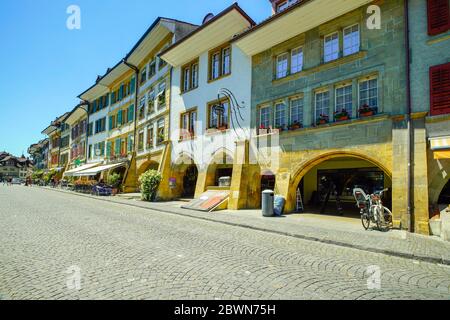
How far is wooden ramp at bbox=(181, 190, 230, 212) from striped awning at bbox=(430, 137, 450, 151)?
9.31 meters

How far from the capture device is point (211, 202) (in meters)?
15.0

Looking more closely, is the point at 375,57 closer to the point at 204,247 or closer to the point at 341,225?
the point at 341,225

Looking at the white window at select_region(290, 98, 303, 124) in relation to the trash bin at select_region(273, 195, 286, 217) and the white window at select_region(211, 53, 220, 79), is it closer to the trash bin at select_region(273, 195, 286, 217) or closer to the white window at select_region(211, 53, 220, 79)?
the trash bin at select_region(273, 195, 286, 217)

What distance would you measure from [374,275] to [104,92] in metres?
36.5

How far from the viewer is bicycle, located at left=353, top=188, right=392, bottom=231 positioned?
30.4 ft

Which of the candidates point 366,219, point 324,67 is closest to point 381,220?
point 366,219

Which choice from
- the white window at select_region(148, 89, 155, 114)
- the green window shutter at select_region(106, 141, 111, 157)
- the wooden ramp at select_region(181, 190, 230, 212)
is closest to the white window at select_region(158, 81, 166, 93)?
the white window at select_region(148, 89, 155, 114)

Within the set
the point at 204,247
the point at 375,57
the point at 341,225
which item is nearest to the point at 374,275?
the point at 204,247

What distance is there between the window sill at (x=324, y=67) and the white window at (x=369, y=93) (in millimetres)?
1066

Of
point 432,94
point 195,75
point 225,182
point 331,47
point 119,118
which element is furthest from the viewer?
point 119,118

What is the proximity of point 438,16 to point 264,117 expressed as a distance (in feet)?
26.4

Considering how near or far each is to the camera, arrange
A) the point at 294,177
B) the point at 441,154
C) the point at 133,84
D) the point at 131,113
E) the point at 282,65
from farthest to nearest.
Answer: the point at 131,113 → the point at 133,84 → the point at 282,65 → the point at 294,177 → the point at 441,154

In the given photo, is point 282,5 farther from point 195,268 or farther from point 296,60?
point 195,268

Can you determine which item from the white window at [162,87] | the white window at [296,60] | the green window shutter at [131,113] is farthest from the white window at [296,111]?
the green window shutter at [131,113]
